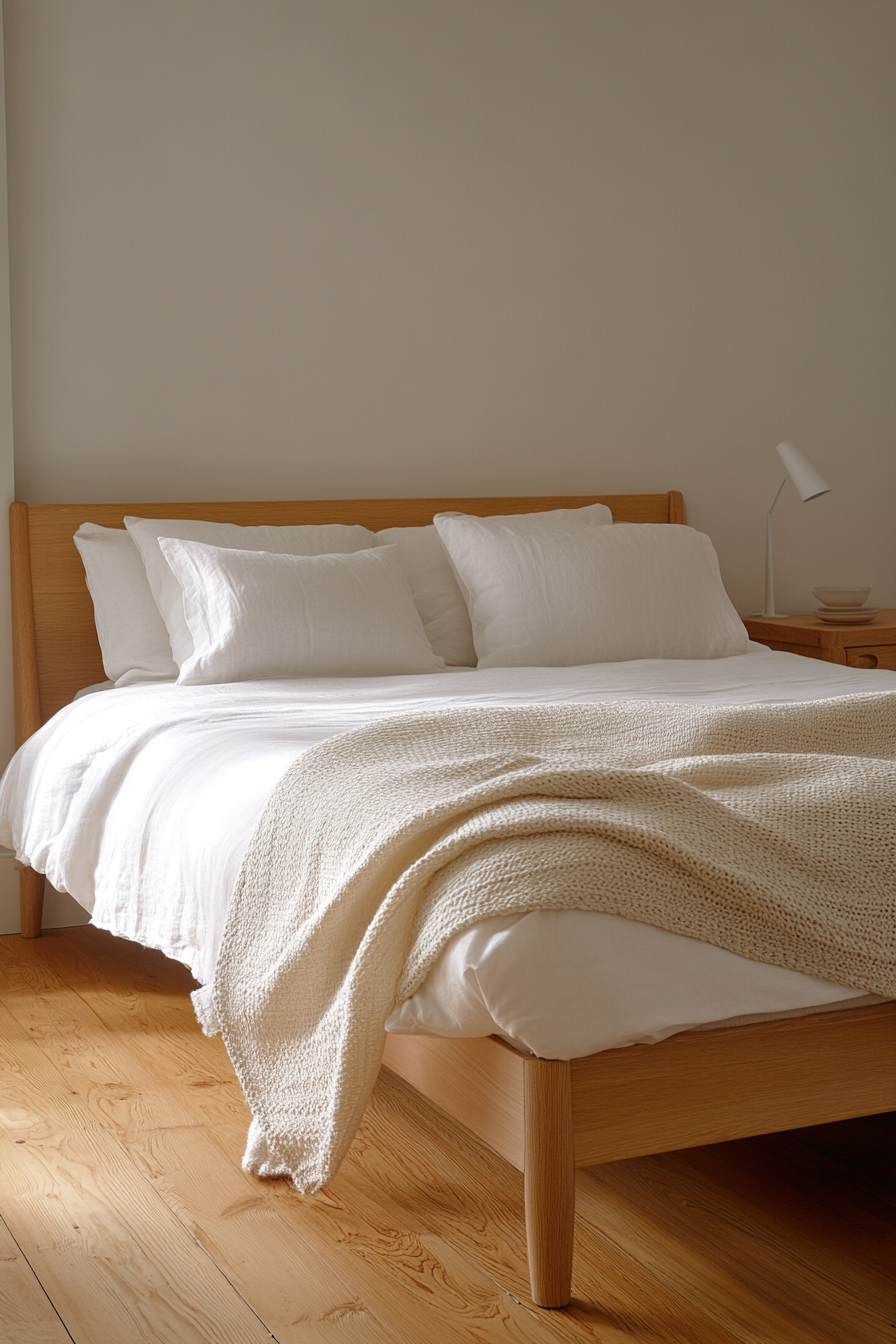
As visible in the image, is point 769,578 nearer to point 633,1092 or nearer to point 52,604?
point 52,604

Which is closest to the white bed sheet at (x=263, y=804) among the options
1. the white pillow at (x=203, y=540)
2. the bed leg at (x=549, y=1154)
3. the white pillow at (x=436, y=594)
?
the bed leg at (x=549, y=1154)

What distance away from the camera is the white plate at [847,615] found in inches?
142

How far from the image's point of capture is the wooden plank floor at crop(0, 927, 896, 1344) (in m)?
1.41

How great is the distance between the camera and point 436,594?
316cm

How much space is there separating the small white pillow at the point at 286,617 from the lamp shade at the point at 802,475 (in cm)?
131

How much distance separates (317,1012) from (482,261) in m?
2.51

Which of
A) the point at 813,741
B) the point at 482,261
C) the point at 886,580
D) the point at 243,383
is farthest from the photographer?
the point at 886,580

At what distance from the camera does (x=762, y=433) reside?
399 centimetres

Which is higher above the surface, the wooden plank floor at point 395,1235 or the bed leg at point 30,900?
the wooden plank floor at point 395,1235

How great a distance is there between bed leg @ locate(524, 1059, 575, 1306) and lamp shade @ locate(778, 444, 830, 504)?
2.58m

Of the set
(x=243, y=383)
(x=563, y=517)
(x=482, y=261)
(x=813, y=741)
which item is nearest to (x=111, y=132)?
(x=243, y=383)

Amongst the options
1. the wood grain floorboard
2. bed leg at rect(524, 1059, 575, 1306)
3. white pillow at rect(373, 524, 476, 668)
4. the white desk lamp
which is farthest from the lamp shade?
the wood grain floorboard

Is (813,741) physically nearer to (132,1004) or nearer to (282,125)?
(132,1004)

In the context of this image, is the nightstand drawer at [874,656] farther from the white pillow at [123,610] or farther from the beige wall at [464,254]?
the white pillow at [123,610]
